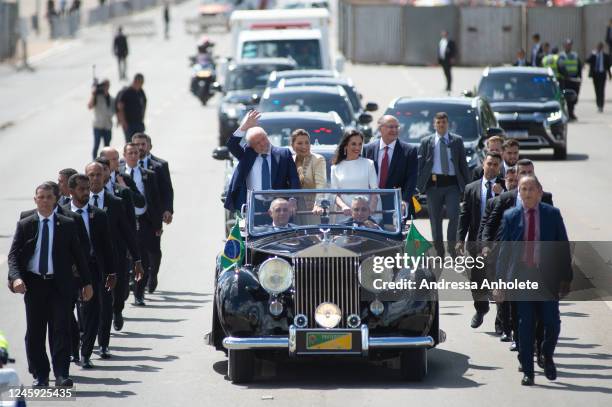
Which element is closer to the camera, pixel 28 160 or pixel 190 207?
pixel 190 207

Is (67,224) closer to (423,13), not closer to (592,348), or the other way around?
(592,348)

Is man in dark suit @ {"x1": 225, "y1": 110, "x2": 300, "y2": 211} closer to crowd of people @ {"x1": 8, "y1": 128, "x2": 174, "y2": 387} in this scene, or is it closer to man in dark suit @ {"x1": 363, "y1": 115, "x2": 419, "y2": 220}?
crowd of people @ {"x1": 8, "y1": 128, "x2": 174, "y2": 387}

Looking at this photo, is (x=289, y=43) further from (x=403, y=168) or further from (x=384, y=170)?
(x=403, y=168)

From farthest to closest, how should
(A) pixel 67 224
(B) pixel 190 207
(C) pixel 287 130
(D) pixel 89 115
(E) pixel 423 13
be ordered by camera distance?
(E) pixel 423 13 → (D) pixel 89 115 → (B) pixel 190 207 → (C) pixel 287 130 → (A) pixel 67 224

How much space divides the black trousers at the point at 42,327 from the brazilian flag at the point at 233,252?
140 cm

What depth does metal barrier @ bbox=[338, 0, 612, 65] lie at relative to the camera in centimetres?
5681

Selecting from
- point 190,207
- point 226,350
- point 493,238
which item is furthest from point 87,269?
point 190,207

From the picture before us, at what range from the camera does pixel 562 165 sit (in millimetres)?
29516

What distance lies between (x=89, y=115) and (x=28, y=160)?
11.6m

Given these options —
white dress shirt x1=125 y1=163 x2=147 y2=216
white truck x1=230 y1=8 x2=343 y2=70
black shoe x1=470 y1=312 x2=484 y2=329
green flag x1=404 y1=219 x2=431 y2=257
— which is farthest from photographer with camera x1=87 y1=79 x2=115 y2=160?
green flag x1=404 y1=219 x2=431 y2=257

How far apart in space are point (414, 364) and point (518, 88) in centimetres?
1918

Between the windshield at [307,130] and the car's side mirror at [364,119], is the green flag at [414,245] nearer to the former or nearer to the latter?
the windshield at [307,130]

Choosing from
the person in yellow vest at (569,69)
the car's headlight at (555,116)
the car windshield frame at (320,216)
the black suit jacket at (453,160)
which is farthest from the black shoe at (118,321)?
the person in yellow vest at (569,69)

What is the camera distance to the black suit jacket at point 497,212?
12922 mm
